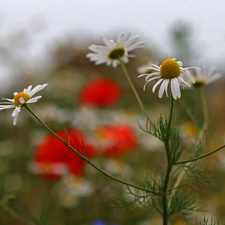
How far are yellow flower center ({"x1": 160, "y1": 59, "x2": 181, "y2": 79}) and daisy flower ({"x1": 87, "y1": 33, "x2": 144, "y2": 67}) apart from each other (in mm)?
105

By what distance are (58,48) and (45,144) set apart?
3.44 feet

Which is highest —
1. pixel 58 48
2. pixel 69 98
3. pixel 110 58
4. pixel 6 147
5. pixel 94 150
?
pixel 58 48

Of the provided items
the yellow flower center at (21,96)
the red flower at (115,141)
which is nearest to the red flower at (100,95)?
the red flower at (115,141)

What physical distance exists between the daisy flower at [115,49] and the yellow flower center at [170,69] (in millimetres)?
105

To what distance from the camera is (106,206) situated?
2.71 ft

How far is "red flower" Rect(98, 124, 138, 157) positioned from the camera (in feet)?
2.95

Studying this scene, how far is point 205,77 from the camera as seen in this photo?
0.53 meters

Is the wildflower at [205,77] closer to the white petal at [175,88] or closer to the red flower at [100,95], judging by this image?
the white petal at [175,88]

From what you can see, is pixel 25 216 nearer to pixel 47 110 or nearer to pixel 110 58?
pixel 110 58

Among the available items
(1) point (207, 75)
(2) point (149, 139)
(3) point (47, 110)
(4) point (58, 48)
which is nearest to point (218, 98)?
(4) point (58, 48)

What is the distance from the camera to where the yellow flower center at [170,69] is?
0.39 metres

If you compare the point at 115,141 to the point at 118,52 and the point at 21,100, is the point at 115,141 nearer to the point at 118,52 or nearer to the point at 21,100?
the point at 118,52

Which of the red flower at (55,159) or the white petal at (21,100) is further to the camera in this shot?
the red flower at (55,159)

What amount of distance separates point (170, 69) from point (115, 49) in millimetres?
125
